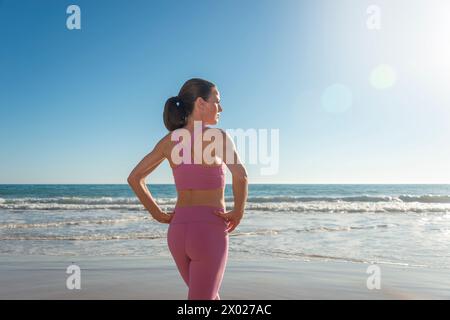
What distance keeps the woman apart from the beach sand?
9.85 feet

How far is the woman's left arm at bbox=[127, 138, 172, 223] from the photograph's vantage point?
2.97m

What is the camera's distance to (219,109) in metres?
2.96

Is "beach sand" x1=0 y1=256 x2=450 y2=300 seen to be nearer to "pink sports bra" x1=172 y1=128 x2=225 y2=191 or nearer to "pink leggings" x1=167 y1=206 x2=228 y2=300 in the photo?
"pink leggings" x1=167 y1=206 x2=228 y2=300

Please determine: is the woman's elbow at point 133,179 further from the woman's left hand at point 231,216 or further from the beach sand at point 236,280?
the beach sand at point 236,280

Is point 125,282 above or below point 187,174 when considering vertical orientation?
below

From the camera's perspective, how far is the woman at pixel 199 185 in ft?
8.98

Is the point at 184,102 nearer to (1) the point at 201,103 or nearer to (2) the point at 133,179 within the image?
(1) the point at 201,103

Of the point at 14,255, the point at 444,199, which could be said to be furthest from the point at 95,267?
the point at 444,199

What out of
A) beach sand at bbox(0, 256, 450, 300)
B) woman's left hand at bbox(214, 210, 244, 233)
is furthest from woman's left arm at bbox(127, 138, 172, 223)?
beach sand at bbox(0, 256, 450, 300)

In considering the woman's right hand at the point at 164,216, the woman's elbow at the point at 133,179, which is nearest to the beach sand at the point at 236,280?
the woman's right hand at the point at 164,216

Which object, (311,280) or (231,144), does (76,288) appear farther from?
(231,144)

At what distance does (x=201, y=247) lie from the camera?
2.72m
